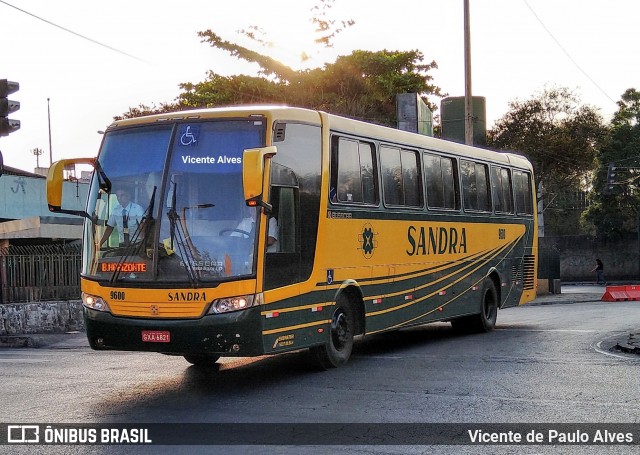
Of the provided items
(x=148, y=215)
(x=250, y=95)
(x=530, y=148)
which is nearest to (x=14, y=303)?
(x=148, y=215)

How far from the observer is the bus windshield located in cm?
1033

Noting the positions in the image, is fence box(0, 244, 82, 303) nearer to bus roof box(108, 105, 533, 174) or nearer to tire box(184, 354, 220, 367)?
tire box(184, 354, 220, 367)

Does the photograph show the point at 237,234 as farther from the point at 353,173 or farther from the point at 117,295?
the point at 353,173

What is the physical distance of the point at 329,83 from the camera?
48.0 meters

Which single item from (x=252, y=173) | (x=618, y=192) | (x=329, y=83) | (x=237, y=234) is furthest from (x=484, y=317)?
(x=618, y=192)

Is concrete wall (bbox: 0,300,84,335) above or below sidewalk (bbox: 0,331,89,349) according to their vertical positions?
above

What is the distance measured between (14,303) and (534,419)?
15.2m

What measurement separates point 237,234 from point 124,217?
135 cm

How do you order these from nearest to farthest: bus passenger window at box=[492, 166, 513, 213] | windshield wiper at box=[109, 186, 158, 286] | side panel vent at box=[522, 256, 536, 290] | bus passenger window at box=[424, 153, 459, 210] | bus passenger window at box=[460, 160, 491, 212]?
windshield wiper at box=[109, 186, 158, 286] < bus passenger window at box=[424, 153, 459, 210] < bus passenger window at box=[460, 160, 491, 212] < bus passenger window at box=[492, 166, 513, 213] < side panel vent at box=[522, 256, 536, 290]

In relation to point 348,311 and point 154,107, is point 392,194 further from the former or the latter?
point 154,107

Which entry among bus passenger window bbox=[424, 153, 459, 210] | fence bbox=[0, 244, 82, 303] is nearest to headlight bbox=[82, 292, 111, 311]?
bus passenger window bbox=[424, 153, 459, 210]

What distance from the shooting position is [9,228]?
26.1 m

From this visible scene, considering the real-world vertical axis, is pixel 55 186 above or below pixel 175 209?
above

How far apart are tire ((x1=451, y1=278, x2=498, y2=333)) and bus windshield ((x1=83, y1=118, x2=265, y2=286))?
8.23 metres
